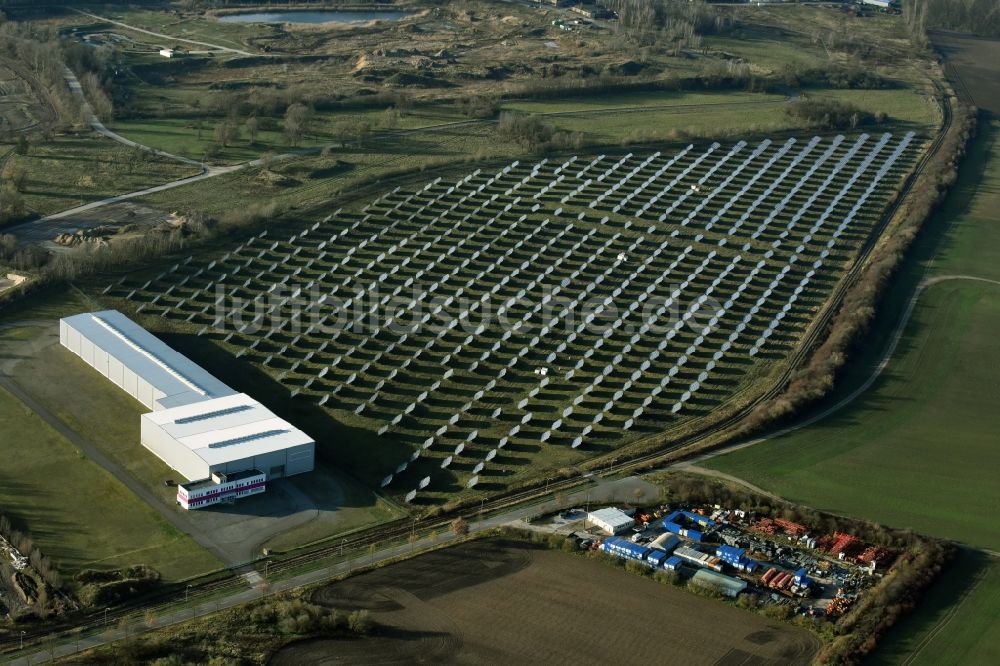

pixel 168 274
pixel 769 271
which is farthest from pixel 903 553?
pixel 168 274

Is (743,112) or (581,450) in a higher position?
(743,112)

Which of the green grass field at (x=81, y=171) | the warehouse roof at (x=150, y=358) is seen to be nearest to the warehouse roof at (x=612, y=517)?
the warehouse roof at (x=150, y=358)

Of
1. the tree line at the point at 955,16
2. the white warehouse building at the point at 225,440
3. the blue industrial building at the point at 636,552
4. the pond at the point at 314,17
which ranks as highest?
the tree line at the point at 955,16

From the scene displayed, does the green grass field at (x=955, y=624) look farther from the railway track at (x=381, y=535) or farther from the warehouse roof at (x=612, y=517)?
the railway track at (x=381, y=535)

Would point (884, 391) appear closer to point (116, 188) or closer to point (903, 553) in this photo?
point (903, 553)

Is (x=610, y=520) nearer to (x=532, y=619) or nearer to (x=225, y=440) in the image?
(x=532, y=619)

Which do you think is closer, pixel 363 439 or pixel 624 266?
pixel 363 439

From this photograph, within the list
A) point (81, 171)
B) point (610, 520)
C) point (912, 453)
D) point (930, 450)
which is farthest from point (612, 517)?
point (81, 171)
